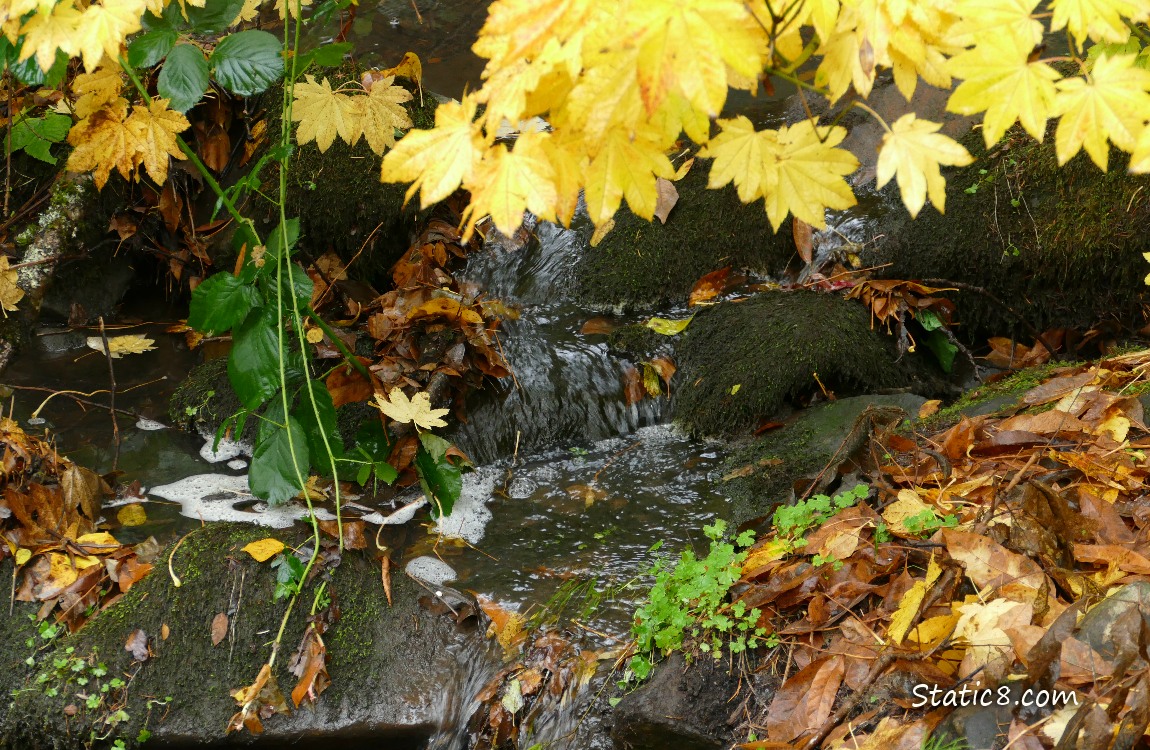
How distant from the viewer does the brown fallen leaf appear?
2.70 m

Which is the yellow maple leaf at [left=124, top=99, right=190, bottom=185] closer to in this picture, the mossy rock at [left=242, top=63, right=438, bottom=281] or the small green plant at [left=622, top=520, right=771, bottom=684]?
the mossy rock at [left=242, top=63, right=438, bottom=281]

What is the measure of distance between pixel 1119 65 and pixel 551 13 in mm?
964

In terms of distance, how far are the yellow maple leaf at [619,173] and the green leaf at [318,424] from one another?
1.80 m

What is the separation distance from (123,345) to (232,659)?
7.87 feet

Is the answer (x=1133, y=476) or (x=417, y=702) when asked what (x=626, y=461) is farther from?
(x=1133, y=476)

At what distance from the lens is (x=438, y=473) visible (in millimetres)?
3373

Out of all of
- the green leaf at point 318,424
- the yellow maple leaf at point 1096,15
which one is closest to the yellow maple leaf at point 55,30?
A: the green leaf at point 318,424

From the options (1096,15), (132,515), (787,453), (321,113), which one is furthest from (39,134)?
(1096,15)

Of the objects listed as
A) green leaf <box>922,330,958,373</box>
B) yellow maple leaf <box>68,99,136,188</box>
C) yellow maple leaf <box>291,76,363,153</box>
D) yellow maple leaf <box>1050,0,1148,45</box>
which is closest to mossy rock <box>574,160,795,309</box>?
green leaf <box>922,330,958,373</box>

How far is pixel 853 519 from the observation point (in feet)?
7.78

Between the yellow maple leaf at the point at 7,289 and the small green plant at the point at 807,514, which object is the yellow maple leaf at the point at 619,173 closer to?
the small green plant at the point at 807,514

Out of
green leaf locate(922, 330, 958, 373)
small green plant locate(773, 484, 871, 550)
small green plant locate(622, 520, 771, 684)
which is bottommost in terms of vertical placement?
green leaf locate(922, 330, 958, 373)

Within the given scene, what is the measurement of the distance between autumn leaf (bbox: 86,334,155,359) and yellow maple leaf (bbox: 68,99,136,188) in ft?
5.44

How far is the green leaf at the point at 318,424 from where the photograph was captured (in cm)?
293
